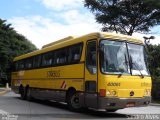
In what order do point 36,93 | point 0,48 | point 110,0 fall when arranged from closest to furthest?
point 36,93 → point 110,0 → point 0,48

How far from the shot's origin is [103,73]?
16109 millimetres

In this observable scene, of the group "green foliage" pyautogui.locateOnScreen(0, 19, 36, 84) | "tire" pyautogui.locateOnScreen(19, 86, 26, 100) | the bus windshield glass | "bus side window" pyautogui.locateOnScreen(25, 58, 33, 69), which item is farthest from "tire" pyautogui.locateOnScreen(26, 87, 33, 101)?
"green foliage" pyautogui.locateOnScreen(0, 19, 36, 84)

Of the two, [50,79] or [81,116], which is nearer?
[81,116]

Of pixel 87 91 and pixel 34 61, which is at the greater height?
pixel 34 61

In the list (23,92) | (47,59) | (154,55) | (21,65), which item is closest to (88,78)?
(47,59)

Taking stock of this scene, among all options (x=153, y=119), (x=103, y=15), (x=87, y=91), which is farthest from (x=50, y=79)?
(x=103, y=15)

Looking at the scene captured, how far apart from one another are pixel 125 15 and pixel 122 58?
101 ft

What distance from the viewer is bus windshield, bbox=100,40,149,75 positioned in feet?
53.5

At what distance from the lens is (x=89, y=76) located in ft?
55.4

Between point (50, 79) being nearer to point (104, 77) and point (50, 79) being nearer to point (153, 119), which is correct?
point (104, 77)

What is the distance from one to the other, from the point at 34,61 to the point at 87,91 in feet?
28.9

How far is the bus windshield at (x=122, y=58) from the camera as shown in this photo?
1631 cm

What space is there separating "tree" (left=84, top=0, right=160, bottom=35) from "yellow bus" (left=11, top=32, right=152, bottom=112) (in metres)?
27.1

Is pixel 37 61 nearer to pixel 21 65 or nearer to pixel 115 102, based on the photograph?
pixel 21 65
